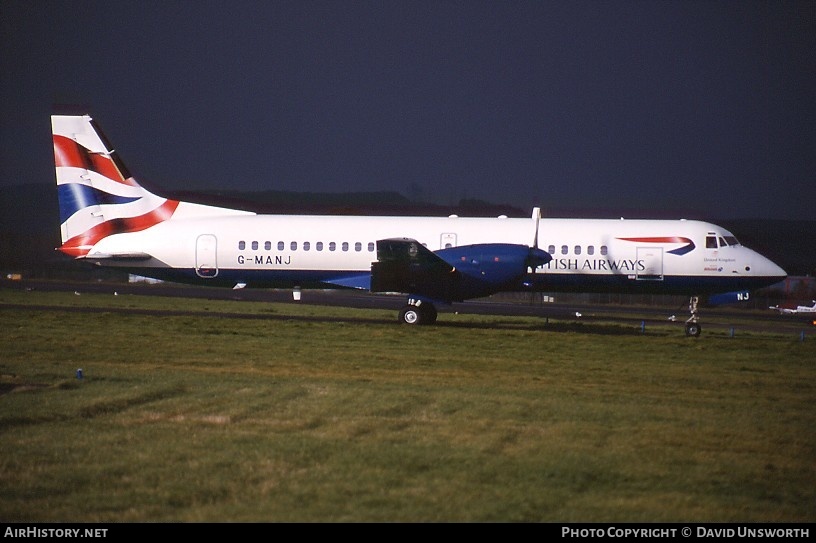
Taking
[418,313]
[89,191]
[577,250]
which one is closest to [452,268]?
[418,313]

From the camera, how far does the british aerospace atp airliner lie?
28.0 meters

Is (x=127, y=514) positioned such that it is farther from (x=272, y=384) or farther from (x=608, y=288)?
(x=608, y=288)

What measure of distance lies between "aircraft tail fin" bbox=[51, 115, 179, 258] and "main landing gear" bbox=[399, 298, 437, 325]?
10.4 metres

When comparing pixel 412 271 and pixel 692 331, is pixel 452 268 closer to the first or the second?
pixel 412 271

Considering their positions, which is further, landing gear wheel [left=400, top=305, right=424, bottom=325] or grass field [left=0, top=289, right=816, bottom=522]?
landing gear wheel [left=400, top=305, right=424, bottom=325]

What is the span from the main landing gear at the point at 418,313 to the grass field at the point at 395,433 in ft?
20.5

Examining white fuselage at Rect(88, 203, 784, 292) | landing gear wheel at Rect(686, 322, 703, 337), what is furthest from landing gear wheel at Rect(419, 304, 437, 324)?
landing gear wheel at Rect(686, 322, 703, 337)

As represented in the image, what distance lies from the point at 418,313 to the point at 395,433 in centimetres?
1767

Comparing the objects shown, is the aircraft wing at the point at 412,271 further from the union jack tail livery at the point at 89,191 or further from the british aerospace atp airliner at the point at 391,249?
the union jack tail livery at the point at 89,191

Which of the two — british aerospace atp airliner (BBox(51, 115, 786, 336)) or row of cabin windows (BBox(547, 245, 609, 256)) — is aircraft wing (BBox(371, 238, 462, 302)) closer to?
british aerospace atp airliner (BBox(51, 115, 786, 336))

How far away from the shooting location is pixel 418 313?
2903 centimetres

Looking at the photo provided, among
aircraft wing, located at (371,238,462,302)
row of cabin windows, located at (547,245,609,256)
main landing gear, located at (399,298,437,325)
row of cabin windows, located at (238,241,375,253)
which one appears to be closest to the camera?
aircraft wing, located at (371,238,462,302)

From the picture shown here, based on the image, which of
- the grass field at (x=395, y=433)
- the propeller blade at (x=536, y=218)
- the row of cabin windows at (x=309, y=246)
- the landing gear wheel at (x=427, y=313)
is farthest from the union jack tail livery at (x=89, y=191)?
Answer: the propeller blade at (x=536, y=218)

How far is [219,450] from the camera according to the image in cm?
1009
